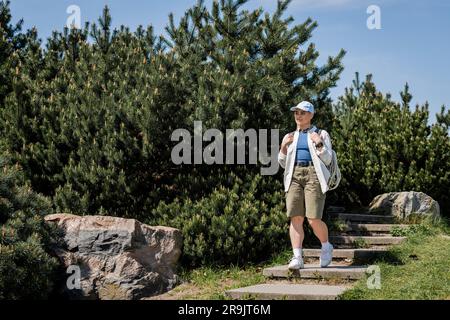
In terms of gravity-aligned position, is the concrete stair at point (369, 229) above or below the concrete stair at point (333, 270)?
above

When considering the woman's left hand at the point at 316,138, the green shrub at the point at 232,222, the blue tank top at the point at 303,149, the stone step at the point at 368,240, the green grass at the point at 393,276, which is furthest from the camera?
the stone step at the point at 368,240

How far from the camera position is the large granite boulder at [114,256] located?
25.3ft

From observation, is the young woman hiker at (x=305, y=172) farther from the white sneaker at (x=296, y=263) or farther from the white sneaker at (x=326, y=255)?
the white sneaker at (x=326, y=255)

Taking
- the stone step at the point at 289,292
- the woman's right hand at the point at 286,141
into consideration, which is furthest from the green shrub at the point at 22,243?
the woman's right hand at the point at 286,141

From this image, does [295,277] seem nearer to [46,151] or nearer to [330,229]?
[330,229]

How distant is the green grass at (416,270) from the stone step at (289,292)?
8.2 inches

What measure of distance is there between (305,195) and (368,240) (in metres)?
2.86

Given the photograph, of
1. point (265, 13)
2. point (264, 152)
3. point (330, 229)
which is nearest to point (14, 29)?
point (265, 13)

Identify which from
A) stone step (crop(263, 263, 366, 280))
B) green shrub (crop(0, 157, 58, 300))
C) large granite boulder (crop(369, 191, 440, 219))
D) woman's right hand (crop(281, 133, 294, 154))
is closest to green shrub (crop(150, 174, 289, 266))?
stone step (crop(263, 263, 366, 280))

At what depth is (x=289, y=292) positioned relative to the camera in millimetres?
6848

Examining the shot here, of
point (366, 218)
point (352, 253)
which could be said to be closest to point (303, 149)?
point (352, 253)

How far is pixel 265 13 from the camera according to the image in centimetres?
1028

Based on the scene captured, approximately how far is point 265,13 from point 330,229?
3800 mm

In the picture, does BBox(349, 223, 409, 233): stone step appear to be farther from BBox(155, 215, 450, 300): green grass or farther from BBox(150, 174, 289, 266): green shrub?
BBox(150, 174, 289, 266): green shrub
